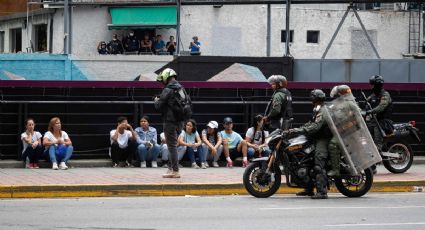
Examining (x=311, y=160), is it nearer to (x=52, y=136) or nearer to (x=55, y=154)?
(x=55, y=154)

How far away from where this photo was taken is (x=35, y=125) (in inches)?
800

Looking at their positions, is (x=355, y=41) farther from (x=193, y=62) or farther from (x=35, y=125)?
(x=35, y=125)

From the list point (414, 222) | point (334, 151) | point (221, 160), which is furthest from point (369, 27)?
point (414, 222)

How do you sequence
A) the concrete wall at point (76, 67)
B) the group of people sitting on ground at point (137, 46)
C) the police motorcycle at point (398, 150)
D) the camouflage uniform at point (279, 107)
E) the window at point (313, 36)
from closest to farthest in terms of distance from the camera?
the camouflage uniform at point (279, 107), the police motorcycle at point (398, 150), the concrete wall at point (76, 67), the group of people sitting on ground at point (137, 46), the window at point (313, 36)

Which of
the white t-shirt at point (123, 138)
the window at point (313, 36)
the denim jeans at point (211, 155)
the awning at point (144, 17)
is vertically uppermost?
the awning at point (144, 17)

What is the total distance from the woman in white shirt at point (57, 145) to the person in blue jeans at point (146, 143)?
1509 mm

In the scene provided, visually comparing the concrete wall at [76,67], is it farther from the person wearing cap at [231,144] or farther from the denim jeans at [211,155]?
the denim jeans at [211,155]

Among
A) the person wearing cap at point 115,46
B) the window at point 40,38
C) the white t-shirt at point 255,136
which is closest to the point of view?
the white t-shirt at point 255,136

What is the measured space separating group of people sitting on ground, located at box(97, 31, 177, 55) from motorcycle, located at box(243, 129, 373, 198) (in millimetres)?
21230

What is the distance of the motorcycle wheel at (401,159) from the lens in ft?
63.5

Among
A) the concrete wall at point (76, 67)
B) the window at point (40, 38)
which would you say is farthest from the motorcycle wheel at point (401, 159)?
the window at point (40, 38)

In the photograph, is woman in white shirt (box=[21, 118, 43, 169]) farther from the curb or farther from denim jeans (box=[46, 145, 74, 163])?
the curb

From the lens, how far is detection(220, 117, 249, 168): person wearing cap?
68.3ft

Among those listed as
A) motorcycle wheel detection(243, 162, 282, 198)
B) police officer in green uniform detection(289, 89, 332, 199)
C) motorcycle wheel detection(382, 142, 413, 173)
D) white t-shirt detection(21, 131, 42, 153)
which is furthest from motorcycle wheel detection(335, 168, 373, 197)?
white t-shirt detection(21, 131, 42, 153)
